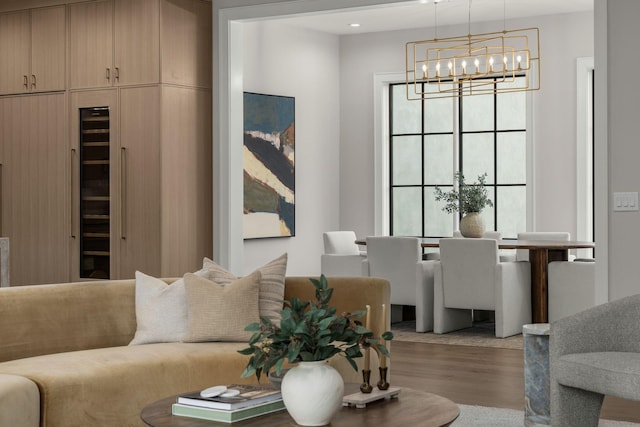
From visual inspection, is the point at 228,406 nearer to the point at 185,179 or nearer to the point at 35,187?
the point at 185,179

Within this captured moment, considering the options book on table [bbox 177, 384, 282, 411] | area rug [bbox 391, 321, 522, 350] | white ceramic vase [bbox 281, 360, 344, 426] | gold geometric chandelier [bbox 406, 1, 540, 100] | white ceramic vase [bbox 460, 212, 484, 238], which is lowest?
area rug [bbox 391, 321, 522, 350]

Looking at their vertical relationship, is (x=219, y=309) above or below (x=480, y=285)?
above

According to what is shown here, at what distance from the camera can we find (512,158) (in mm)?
9539

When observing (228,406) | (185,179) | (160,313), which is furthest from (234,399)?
(185,179)

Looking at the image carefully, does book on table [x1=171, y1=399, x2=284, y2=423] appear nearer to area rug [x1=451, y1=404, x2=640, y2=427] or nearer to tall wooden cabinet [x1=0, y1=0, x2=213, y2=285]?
area rug [x1=451, y1=404, x2=640, y2=427]

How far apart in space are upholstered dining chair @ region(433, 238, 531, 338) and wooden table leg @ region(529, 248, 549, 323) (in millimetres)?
48

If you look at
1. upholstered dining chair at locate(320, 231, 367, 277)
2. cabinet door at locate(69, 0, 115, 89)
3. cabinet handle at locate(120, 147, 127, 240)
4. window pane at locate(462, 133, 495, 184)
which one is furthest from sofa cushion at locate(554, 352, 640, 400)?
window pane at locate(462, 133, 495, 184)

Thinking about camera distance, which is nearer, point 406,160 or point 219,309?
point 219,309

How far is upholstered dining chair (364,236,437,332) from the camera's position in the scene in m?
7.73

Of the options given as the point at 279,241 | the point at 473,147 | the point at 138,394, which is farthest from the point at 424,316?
the point at 138,394

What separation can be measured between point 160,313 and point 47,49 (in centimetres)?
328

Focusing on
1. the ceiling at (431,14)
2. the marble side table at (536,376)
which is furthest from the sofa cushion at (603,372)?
the ceiling at (431,14)

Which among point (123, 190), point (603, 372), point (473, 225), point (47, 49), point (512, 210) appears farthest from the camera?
point (512, 210)

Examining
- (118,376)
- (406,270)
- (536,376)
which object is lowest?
(536,376)
